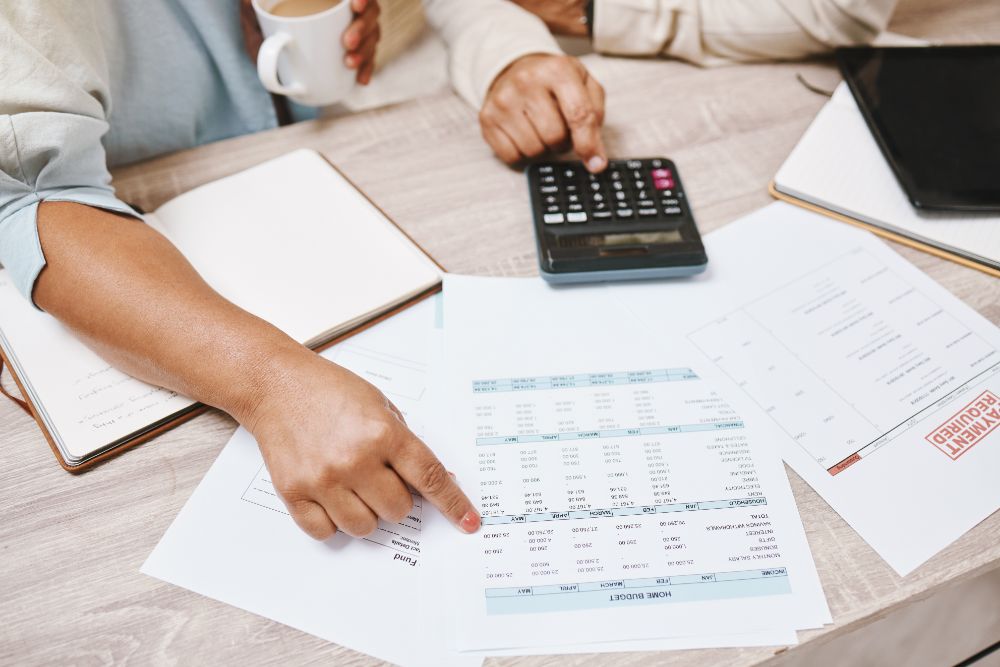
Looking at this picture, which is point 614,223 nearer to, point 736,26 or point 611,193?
point 611,193

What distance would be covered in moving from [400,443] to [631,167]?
14.0 inches

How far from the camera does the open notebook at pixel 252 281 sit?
482mm

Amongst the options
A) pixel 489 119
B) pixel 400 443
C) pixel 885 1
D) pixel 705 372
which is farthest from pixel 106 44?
pixel 885 1

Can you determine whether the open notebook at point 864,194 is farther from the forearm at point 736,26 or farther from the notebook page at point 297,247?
the notebook page at point 297,247

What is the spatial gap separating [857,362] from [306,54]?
1.75ft

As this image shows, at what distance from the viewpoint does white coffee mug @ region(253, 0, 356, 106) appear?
0.61 metres

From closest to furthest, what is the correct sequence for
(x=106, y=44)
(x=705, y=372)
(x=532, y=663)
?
(x=532, y=663) < (x=705, y=372) < (x=106, y=44)

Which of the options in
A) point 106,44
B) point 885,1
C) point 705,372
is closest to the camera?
point 705,372

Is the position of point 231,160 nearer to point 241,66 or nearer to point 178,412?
point 241,66

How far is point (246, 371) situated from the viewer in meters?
0.46

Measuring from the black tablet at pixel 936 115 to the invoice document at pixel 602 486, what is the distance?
0.97ft

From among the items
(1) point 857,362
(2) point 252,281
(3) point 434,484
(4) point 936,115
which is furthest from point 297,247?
(4) point 936,115

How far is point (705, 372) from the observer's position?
521 mm

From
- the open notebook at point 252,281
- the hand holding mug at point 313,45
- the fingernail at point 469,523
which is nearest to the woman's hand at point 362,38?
the hand holding mug at point 313,45
